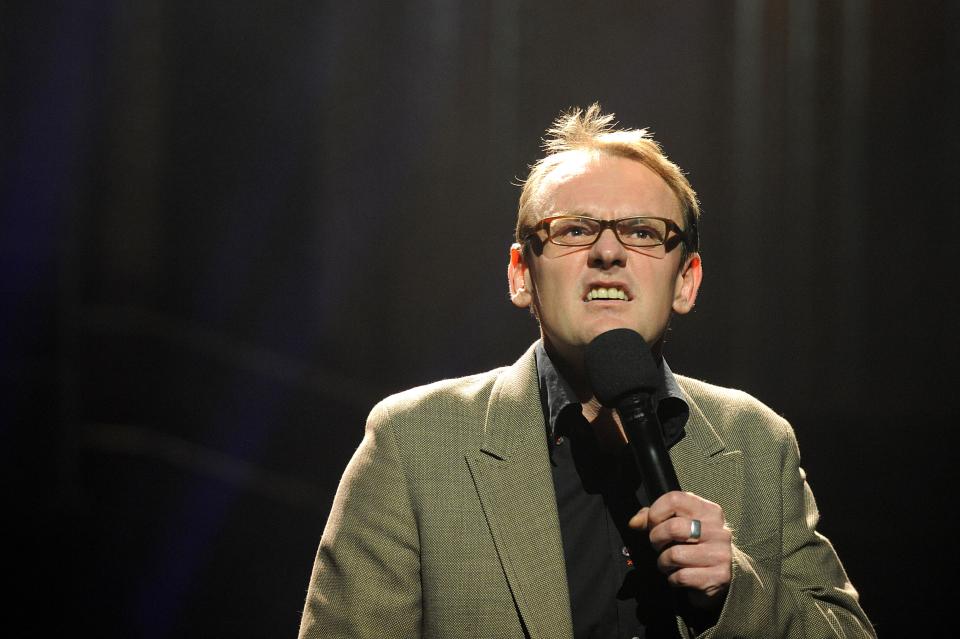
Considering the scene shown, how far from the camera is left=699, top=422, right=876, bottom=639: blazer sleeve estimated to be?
122 cm

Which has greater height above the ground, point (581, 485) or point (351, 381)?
point (581, 485)

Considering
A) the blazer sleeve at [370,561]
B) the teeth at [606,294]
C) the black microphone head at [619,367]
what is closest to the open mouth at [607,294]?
the teeth at [606,294]

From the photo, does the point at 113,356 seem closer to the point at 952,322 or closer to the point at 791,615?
the point at 791,615

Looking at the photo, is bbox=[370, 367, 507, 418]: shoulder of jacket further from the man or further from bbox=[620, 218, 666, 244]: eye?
bbox=[620, 218, 666, 244]: eye

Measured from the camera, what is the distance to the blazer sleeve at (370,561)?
1.38m

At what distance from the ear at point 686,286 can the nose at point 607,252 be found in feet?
0.50

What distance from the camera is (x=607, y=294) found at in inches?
56.7

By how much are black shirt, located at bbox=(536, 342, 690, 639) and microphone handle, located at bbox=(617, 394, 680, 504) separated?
12.1 inches

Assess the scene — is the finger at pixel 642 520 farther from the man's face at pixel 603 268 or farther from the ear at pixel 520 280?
the ear at pixel 520 280

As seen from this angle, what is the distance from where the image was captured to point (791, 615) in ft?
4.43

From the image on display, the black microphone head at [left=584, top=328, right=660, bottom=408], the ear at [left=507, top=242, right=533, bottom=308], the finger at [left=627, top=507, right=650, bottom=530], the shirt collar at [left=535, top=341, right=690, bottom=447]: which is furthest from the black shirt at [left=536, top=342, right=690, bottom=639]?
the finger at [left=627, top=507, right=650, bottom=530]

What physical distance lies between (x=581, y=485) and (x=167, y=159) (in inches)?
131

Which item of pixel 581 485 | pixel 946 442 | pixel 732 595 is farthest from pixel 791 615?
pixel 946 442

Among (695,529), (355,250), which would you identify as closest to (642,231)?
(695,529)
